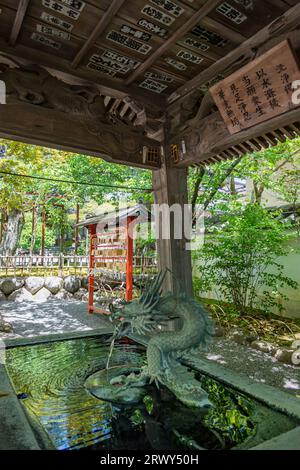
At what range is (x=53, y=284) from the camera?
40.4 ft

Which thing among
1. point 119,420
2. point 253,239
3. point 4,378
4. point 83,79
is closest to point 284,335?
point 253,239

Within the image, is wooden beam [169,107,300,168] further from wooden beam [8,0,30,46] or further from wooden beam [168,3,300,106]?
wooden beam [8,0,30,46]

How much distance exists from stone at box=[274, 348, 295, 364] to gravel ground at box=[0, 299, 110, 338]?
13.1 ft

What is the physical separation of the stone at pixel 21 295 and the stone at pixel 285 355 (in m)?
9.62

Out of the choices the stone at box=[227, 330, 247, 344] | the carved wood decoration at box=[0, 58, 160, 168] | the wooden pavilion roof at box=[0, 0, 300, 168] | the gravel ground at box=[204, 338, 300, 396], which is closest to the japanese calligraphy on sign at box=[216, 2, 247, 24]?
the wooden pavilion roof at box=[0, 0, 300, 168]

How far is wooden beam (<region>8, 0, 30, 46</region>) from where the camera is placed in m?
2.39

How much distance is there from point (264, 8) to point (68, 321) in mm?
7734

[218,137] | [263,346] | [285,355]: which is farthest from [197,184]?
[285,355]

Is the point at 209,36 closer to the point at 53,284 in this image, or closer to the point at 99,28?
the point at 99,28

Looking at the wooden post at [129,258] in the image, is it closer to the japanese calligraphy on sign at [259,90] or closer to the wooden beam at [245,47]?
the wooden beam at [245,47]

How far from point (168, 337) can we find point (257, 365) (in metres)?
2.85

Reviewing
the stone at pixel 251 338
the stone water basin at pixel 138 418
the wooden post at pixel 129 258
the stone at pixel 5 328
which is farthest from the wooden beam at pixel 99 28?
the stone at pixel 5 328

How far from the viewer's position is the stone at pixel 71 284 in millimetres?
12562

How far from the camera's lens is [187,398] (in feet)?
7.27
